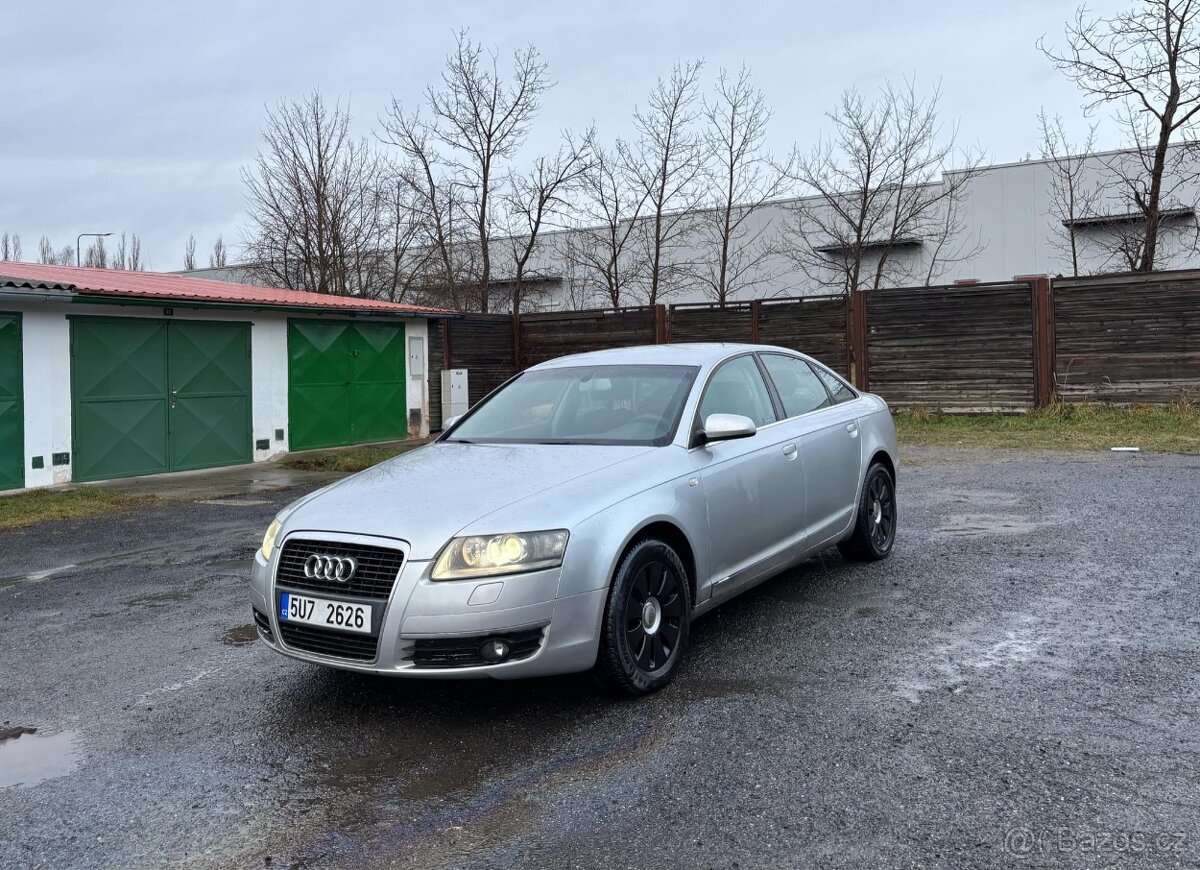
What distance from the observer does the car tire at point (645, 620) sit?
413 centimetres

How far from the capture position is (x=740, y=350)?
19.7ft

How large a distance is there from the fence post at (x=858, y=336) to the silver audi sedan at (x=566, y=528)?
12.6 m

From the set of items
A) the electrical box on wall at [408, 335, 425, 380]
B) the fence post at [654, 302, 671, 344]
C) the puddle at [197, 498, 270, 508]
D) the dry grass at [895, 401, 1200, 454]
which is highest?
the fence post at [654, 302, 671, 344]

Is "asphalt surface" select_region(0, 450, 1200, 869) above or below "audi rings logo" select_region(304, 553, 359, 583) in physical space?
below

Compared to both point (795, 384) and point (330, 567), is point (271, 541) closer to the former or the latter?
point (330, 567)

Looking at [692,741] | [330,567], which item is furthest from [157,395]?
[692,741]

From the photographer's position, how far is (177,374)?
1435cm

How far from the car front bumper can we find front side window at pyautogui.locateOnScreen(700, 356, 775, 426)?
1.62 metres

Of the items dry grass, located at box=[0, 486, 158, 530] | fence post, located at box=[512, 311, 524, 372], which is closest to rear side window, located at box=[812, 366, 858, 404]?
dry grass, located at box=[0, 486, 158, 530]

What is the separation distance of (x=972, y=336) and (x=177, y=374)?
12711 millimetres

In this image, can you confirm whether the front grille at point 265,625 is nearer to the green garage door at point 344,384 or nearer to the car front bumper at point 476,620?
the car front bumper at point 476,620

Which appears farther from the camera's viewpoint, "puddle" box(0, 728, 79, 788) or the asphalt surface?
"puddle" box(0, 728, 79, 788)

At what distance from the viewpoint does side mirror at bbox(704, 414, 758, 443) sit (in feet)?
15.9
